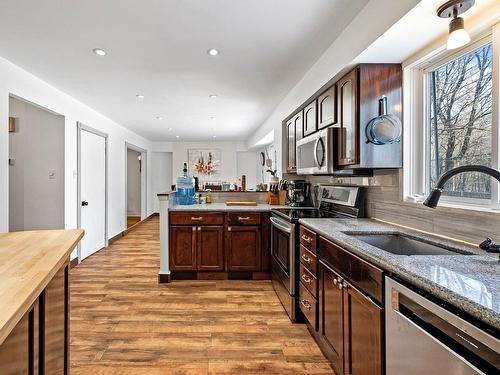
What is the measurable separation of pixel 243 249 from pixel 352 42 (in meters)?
2.48

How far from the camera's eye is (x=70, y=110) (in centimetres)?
418

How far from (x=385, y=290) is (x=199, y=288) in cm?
259

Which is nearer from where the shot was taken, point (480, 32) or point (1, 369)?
point (1, 369)

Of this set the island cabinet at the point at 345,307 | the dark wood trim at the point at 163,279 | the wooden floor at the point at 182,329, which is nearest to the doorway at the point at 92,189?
the wooden floor at the point at 182,329

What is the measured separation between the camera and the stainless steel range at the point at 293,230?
8.71ft

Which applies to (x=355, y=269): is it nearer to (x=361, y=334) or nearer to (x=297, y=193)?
(x=361, y=334)

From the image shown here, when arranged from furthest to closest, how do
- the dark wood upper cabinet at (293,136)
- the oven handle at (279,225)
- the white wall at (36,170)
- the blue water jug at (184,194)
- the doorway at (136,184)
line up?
1. the doorway at (136,184)
2. the blue water jug at (184,194)
3. the white wall at (36,170)
4. the dark wood upper cabinet at (293,136)
5. the oven handle at (279,225)

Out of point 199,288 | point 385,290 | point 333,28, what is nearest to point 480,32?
point 333,28

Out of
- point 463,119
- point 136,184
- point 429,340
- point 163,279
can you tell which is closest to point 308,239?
point 463,119

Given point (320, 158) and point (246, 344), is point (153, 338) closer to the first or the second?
point (246, 344)

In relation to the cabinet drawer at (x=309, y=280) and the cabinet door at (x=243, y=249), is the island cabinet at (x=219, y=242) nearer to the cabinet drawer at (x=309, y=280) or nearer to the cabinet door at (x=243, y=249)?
the cabinet door at (x=243, y=249)

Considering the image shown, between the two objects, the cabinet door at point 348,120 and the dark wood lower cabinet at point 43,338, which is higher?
the cabinet door at point 348,120

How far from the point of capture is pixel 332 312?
189 centimetres

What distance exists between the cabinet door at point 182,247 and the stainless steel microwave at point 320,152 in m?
1.59
